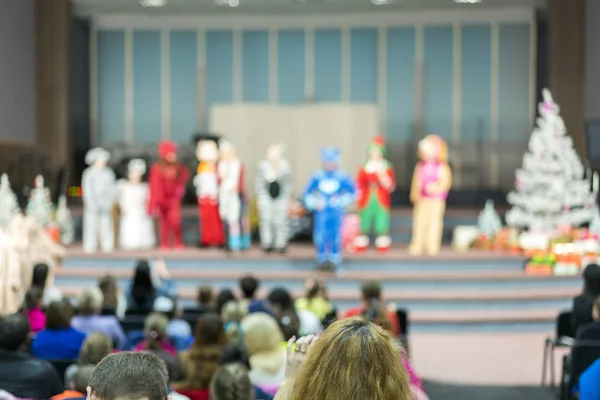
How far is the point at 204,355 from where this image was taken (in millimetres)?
5090

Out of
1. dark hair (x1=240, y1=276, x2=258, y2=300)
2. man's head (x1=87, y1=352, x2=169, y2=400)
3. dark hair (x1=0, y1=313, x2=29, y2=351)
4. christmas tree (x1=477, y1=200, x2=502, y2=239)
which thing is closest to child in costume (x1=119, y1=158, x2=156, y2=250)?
christmas tree (x1=477, y1=200, x2=502, y2=239)

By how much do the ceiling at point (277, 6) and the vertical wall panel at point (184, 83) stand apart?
100 cm

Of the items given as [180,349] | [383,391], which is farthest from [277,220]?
[383,391]

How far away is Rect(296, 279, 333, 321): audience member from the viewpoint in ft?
25.6

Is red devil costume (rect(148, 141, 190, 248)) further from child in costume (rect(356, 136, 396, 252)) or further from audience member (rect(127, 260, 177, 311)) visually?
audience member (rect(127, 260, 177, 311))

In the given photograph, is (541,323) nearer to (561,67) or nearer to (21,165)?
(561,67)

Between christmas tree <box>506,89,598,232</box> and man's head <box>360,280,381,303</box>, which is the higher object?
christmas tree <box>506,89,598,232</box>

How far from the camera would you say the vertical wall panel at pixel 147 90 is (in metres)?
20.7

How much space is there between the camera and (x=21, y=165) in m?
17.1

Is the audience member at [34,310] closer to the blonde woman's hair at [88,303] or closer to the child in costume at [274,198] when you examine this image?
the blonde woman's hair at [88,303]

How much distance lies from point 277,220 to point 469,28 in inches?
341

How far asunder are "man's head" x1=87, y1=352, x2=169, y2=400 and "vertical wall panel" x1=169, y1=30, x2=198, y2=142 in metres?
18.7

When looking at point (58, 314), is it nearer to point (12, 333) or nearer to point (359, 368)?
point (12, 333)

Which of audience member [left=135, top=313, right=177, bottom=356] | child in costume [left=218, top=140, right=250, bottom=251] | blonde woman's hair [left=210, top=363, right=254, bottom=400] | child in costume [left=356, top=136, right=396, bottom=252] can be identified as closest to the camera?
blonde woman's hair [left=210, top=363, right=254, bottom=400]
